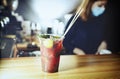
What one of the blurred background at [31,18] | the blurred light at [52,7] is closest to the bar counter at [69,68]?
the blurred background at [31,18]

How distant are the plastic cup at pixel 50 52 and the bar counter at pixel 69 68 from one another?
0.03 m

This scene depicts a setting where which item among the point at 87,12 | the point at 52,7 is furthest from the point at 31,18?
the point at 87,12

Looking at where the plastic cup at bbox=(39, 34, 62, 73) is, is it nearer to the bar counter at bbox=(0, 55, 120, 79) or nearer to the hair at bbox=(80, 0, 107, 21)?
the bar counter at bbox=(0, 55, 120, 79)

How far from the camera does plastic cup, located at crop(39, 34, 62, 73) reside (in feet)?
3.84

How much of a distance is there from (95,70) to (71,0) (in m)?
0.62

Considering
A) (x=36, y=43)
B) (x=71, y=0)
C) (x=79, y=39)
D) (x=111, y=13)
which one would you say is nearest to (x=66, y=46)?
(x=79, y=39)

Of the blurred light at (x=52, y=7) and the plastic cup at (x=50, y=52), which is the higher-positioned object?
the blurred light at (x=52, y=7)

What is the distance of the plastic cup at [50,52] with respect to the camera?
1169 mm

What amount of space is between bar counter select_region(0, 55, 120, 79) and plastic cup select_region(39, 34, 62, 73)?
0.03m

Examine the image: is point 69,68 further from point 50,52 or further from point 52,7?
point 52,7

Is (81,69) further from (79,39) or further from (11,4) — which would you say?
(11,4)

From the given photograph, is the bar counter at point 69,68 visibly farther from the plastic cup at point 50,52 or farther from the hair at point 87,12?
the hair at point 87,12

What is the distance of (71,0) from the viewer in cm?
166

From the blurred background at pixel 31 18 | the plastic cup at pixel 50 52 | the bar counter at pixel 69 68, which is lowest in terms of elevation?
the bar counter at pixel 69 68
